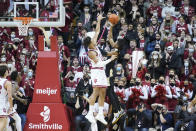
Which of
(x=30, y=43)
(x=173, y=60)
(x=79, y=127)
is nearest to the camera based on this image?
(x=79, y=127)

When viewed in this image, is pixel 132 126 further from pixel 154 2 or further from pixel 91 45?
pixel 154 2

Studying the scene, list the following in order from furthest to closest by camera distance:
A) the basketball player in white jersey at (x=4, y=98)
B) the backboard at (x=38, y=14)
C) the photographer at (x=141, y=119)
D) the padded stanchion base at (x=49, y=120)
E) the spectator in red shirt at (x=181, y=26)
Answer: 1. the spectator in red shirt at (x=181, y=26)
2. the photographer at (x=141, y=119)
3. the backboard at (x=38, y=14)
4. the padded stanchion base at (x=49, y=120)
5. the basketball player in white jersey at (x=4, y=98)

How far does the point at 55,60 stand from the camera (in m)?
19.1

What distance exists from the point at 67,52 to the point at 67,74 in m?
1.38

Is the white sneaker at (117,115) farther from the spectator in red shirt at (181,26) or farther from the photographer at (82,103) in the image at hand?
the spectator in red shirt at (181,26)

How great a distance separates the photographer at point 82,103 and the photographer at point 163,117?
1896 mm

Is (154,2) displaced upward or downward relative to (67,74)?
upward

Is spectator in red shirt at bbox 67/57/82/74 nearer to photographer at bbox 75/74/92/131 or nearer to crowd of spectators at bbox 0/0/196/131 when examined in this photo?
crowd of spectators at bbox 0/0/196/131

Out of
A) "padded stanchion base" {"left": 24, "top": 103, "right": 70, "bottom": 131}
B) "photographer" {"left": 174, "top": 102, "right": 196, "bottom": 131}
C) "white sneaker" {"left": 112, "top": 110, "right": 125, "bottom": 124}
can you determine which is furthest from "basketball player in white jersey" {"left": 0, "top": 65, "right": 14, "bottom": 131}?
"photographer" {"left": 174, "top": 102, "right": 196, "bottom": 131}

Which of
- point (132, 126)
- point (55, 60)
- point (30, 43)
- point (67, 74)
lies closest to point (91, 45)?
point (55, 60)

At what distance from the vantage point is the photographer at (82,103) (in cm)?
1945

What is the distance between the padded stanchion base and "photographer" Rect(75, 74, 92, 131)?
0.67 m

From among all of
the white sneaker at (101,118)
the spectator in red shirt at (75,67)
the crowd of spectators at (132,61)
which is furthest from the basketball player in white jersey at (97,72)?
the spectator in red shirt at (75,67)

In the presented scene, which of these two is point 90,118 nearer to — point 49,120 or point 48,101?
point 49,120
